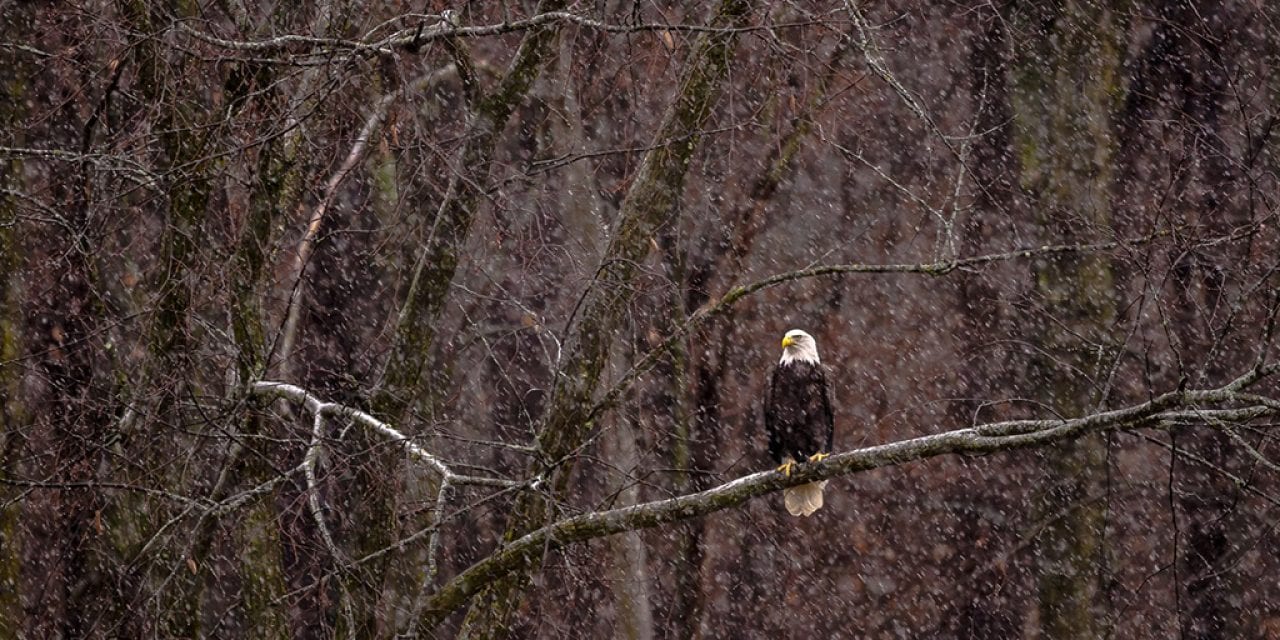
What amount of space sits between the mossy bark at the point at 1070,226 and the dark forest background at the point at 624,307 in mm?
42

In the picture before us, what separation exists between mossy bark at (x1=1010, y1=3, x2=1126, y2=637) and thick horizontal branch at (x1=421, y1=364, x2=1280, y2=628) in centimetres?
422

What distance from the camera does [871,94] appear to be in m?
13.8

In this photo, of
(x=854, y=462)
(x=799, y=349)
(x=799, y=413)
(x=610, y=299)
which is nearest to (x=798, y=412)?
(x=799, y=413)

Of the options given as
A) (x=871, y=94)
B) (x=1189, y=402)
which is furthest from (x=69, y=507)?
(x=871, y=94)

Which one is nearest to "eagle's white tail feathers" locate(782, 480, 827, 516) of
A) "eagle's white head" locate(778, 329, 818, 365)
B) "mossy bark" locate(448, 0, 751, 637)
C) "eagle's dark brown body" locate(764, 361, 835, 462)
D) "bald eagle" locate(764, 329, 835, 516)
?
"bald eagle" locate(764, 329, 835, 516)

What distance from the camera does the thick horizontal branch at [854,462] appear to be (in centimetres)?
521

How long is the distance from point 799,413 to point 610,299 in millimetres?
1723

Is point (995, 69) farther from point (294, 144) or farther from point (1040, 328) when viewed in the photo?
point (294, 144)

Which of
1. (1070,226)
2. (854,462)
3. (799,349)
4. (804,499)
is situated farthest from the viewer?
(1070,226)

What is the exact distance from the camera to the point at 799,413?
352 inches

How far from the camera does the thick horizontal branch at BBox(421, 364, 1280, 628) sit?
5207 millimetres

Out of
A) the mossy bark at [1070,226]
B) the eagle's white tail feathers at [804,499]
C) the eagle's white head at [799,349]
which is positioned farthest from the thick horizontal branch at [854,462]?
the mossy bark at [1070,226]

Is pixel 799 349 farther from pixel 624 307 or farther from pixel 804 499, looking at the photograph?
pixel 624 307

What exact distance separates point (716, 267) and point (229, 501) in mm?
7372
